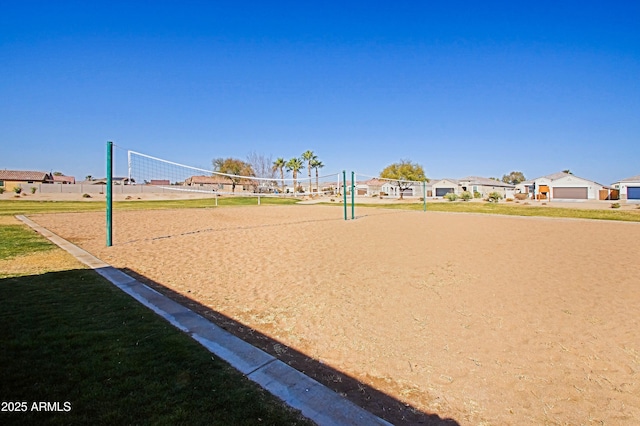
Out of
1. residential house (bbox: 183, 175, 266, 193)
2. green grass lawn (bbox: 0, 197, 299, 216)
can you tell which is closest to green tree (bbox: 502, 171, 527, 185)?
residential house (bbox: 183, 175, 266, 193)

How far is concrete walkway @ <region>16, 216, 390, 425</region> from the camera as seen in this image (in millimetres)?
2047

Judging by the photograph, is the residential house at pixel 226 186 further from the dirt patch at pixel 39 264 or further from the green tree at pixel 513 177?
the green tree at pixel 513 177

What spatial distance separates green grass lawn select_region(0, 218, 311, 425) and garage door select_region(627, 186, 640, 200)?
5826 centimetres

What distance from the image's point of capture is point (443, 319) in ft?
12.7

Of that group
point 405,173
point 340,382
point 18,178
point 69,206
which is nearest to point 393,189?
point 405,173

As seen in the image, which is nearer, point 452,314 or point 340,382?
point 340,382

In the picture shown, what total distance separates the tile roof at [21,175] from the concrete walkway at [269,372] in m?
76.8

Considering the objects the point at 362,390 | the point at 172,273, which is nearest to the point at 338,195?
the point at 172,273

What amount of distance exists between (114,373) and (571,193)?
200 ft

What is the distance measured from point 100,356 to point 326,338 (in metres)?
1.99

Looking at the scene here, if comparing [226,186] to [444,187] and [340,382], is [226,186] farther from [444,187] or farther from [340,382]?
[340,382]

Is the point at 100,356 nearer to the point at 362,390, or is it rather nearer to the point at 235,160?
the point at 362,390

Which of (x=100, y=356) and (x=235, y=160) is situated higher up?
(x=235, y=160)

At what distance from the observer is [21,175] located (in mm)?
60500
